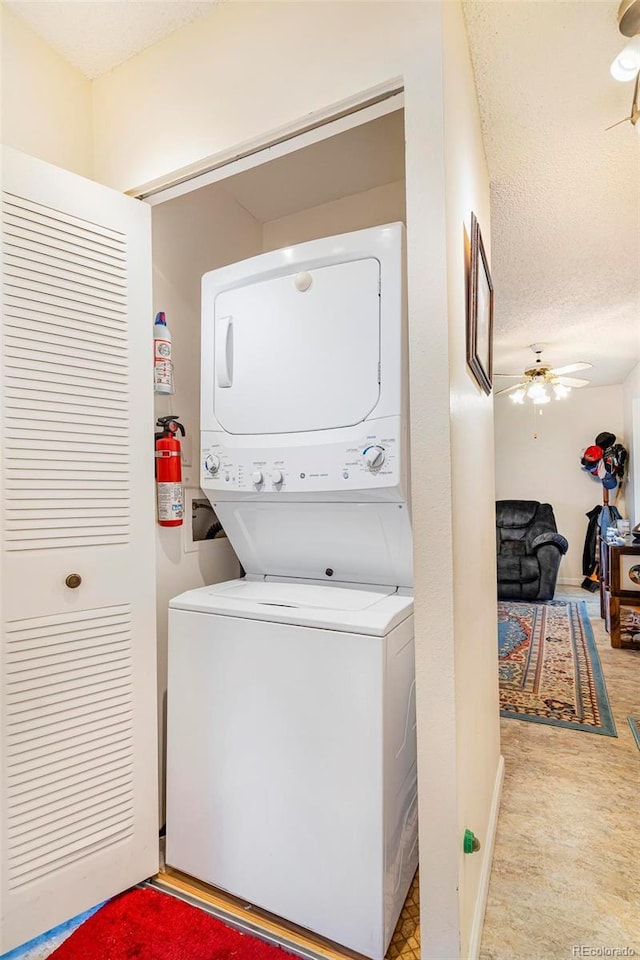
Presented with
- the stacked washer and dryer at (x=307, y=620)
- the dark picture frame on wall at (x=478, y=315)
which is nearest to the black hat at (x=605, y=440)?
the dark picture frame on wall at (x=478, y=315)

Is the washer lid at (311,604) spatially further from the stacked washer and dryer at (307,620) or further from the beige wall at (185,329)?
the beige wall at (185,329)

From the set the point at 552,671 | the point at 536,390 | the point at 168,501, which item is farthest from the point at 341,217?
the point at 536,390

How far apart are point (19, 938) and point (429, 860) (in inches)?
41.3

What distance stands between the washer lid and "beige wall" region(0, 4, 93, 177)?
4.65 feet

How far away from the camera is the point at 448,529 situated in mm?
1115

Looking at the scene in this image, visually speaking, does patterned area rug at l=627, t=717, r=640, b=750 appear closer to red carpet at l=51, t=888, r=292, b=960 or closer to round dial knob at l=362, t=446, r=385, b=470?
red carpet at l=51, t=888, r=292, b=960

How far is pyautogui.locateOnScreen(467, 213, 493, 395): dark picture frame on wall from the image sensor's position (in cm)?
143

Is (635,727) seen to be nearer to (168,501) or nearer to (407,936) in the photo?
(407,936)

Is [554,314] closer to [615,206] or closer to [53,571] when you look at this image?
[615,206]

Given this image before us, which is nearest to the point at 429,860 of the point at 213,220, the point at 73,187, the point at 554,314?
the point at 73,187

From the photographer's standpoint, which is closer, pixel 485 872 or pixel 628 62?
pixel 628 62

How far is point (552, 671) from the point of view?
11.1ft

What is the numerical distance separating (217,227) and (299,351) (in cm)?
91

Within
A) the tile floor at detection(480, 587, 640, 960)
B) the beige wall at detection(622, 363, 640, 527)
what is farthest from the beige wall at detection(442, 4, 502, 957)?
the beige wall at detection(622, 363, 640, 527)
